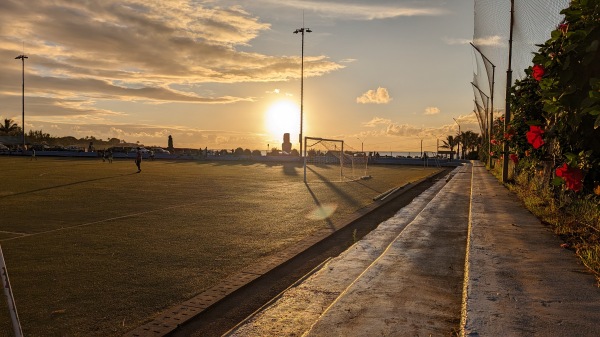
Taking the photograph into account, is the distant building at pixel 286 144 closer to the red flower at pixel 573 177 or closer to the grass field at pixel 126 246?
the grass field at pixel 126 246

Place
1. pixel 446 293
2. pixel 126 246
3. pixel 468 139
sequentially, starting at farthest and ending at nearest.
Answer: pixel 468 139 < pixel 126 246 < pixel 446 293

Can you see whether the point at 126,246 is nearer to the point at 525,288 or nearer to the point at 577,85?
the point at 525,288

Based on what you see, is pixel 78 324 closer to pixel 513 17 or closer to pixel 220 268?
pixel 220 268

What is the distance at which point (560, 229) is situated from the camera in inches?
330

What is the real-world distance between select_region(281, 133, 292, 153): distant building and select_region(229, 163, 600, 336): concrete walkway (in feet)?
223

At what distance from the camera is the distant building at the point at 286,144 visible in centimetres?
7619

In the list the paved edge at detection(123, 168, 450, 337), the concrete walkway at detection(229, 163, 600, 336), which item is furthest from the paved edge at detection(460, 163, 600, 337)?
the paved edge at detection(123, 168, 450, 337)

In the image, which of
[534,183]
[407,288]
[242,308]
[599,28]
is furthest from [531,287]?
[534,183]

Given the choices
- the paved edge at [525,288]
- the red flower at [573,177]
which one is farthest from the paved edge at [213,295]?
the red flower at [573,177]

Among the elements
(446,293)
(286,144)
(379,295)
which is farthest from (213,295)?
(286,144)

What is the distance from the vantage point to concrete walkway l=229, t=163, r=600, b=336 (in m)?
4.21

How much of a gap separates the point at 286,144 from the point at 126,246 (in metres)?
68.5

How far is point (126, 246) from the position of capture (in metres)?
8.52

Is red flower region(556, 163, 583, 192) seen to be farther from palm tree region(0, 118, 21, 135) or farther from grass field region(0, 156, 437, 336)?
palm tree region(0, 118, 21, 135)
